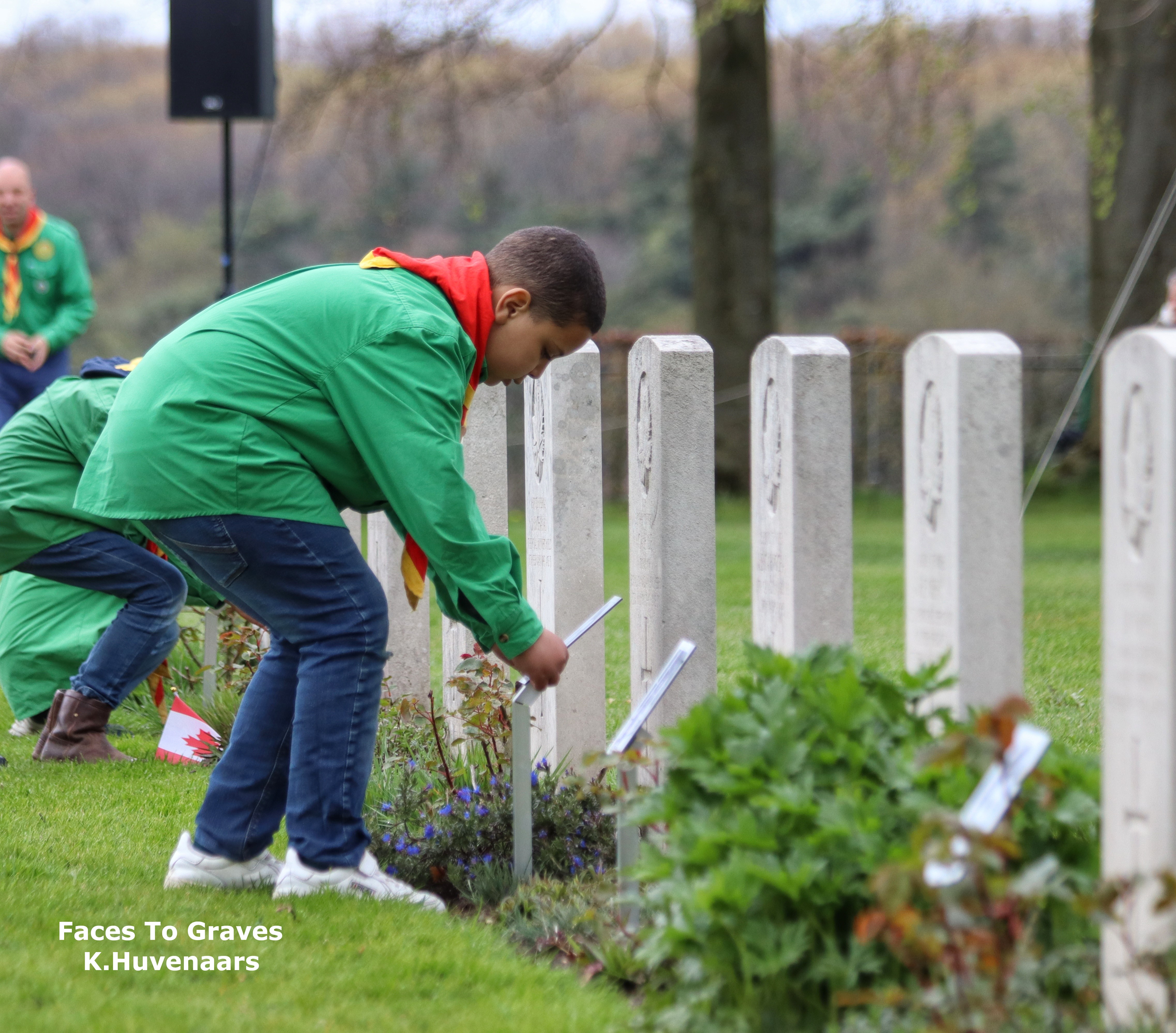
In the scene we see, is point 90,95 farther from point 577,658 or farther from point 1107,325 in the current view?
point 577,658

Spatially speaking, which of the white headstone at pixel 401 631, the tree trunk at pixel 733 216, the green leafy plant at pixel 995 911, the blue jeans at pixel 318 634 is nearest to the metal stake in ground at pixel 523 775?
the blue jeans at pixel 318 634

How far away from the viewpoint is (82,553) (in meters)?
4.39

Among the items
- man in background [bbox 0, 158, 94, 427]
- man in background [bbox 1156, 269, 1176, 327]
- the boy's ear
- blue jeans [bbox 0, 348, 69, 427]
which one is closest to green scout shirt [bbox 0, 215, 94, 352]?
man in background [bbox 0, 158, 94, 427]

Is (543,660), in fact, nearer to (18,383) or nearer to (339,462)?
(339,462)

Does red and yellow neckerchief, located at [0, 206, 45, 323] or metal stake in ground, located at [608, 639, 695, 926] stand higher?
red and yellow neckerchief, located at [0, 206, 45, 323]

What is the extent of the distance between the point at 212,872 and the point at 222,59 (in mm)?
7158

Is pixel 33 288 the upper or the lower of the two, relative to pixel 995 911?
upper

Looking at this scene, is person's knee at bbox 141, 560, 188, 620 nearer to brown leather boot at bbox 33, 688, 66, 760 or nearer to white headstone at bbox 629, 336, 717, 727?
brown leather boot at bbox 33, 688, 66, 760

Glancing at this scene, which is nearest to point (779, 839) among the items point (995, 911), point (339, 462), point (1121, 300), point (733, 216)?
point (995, 911)

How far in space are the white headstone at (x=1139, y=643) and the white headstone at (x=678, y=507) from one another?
1.16 meters

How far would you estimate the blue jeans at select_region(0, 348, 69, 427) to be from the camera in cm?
A: 750

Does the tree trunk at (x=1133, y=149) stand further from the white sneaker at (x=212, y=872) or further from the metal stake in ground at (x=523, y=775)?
the white sneaker at (x=212, y=872)

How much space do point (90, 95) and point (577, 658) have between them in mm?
37734

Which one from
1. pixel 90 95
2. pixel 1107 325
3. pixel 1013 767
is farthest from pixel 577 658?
pixel 90 95
